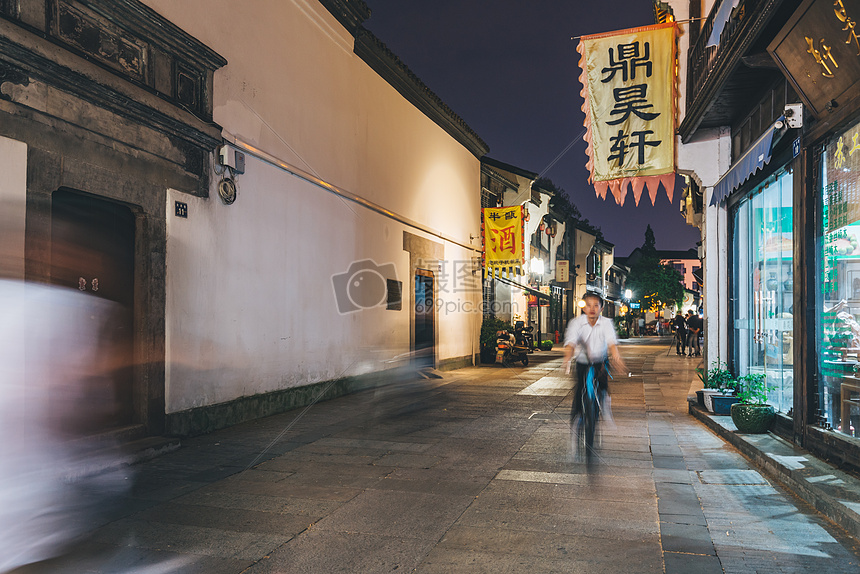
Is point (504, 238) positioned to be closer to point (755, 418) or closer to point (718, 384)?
point (718, 384)

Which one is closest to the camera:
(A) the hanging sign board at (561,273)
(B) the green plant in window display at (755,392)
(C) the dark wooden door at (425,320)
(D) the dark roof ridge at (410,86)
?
(B) the green plant in window display at (755,392)

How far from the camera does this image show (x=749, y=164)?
323 inches

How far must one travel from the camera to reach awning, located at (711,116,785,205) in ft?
24.4

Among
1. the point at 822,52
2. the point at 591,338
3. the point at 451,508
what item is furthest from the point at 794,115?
the point at 451,508

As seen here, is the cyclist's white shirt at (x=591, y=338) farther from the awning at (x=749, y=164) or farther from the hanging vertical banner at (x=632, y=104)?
the hanging vertical banner at (x=632, y=104)

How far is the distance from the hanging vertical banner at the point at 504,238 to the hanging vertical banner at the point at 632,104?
1010 centimetres

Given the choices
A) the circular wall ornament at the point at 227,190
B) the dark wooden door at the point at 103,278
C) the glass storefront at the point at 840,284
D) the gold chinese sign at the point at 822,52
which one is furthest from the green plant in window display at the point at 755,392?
the dark wooden door at the point at 103,278

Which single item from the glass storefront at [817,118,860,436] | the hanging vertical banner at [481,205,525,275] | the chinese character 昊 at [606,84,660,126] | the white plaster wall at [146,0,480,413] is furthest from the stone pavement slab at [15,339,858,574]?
the hanging vertical banner at [481,205,525,275]

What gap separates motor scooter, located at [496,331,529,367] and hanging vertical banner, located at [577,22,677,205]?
11.2 meters

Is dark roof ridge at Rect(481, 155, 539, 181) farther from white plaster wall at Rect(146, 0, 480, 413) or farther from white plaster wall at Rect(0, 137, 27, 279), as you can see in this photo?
white plaster wall at Rect(0, 137, 27, 279)

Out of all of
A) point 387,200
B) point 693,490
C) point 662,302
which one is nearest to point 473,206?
point 387,200

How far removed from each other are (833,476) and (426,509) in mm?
3904

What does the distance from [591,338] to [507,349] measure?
1445cm

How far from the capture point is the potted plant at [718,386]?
987cm
